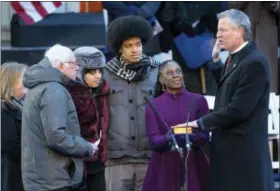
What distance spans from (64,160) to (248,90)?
133 cm

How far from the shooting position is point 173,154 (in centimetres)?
607

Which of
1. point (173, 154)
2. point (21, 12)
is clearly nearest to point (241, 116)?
point (173, 154)

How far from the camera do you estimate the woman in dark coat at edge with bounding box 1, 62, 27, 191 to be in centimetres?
604

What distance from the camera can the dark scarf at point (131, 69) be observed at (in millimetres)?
6230

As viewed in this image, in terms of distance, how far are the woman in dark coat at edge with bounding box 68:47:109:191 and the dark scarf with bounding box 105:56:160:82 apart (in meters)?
0.15

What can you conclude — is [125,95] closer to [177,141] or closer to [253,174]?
[177,141]

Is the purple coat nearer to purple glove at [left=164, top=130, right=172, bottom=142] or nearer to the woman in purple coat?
the woman in purple coat

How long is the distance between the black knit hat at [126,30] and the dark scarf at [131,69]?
133 mm

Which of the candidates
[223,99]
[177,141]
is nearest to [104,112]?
[177,141]

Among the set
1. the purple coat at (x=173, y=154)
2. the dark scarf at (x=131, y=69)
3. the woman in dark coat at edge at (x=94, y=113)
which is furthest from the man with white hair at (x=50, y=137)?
the dark scarf at (x=131, y=69)

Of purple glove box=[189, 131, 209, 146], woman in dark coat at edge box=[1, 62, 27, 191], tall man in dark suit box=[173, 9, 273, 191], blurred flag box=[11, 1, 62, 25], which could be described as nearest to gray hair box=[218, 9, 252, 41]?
tall man in dark suit box=[173, 9, 273, 191]

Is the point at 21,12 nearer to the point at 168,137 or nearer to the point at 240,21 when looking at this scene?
the point at 168,137

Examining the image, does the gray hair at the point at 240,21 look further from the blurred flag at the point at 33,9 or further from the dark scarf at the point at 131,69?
the blurred flag at the point at 33,9

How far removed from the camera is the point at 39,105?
17.6ft
